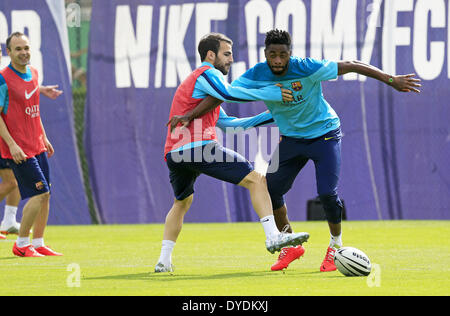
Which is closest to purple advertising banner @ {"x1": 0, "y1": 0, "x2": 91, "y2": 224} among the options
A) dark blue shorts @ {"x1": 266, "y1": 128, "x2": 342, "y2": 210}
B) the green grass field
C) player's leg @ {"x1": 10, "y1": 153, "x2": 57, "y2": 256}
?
the green grass field

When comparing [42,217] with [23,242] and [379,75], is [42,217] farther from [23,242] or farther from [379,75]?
[379,75]

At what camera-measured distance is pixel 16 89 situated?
9.23m

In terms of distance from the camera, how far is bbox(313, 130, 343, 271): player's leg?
294 inches

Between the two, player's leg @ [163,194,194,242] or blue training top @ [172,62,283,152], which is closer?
blue training top @ [172,62,283,152]

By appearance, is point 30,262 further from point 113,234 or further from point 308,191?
point 308,191

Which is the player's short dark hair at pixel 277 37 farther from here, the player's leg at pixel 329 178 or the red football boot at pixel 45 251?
the red football boot at pixel 45 251

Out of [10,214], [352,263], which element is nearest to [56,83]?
[10,214]

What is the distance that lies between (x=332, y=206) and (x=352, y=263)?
2.67 ft

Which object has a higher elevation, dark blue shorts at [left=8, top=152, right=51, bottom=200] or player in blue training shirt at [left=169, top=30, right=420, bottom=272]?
player in blue training shirt at [left=169, top=30, right=420, bottom=272]

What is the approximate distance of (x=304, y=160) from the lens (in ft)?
25.4

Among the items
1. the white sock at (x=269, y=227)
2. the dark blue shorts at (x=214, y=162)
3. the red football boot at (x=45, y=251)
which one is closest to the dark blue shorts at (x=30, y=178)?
the red football boot at (x=45, y=251)

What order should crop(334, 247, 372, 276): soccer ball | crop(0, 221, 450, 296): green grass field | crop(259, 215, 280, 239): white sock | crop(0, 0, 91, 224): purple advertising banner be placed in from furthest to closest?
1. crop(0, 0, 91, 224): purple advertising banner
2. crop(259, 215, 280, 239): white sock
3. crop(334, 247, 372, 276): soccer ball
4. crop(0, 221, 450, 296): green grass field

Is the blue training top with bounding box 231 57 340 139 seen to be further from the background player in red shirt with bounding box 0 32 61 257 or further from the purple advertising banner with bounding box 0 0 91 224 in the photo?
the purple advertising banner with bounding box 0 0 91 224

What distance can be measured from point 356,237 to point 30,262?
4.86 m
